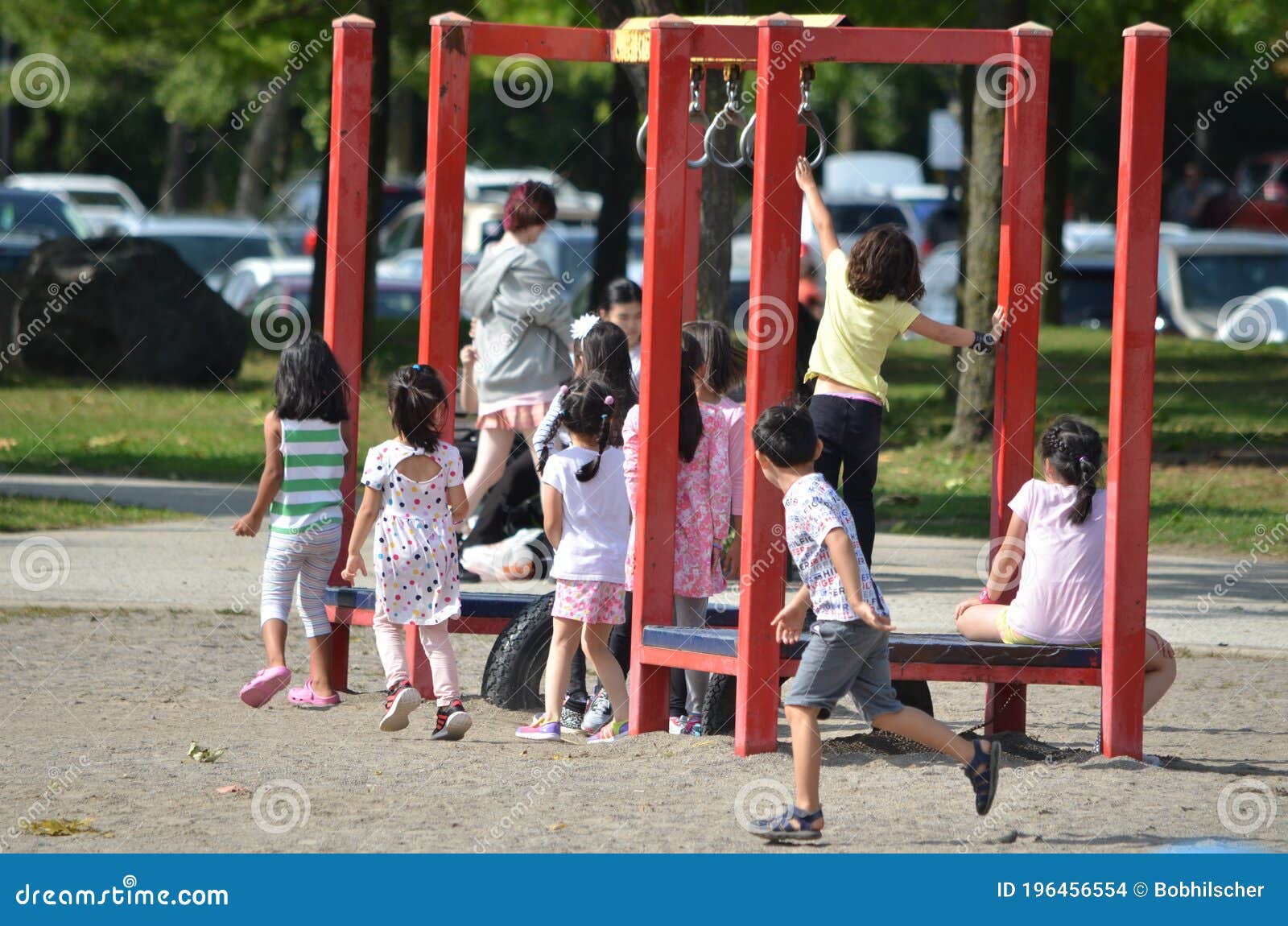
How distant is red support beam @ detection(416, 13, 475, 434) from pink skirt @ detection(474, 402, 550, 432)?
1585 millimetres

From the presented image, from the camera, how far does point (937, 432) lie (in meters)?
16.2

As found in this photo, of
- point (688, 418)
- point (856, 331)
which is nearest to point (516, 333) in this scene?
point (688, 418)

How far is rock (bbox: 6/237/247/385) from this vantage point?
1886cm

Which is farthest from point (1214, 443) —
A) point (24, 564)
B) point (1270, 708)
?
point (24, 564)

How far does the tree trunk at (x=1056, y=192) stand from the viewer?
21.7 m

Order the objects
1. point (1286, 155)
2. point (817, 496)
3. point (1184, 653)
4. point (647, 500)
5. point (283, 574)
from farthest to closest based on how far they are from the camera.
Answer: point (1286, 155) < point (1184, 653) < point (283, 574) < point (647, 500) < point (817, 496)

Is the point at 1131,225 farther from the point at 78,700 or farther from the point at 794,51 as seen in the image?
the point at 78,700

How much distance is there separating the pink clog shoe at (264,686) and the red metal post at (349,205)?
0.51 meters

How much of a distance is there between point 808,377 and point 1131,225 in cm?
123

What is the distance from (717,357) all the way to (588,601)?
3.31ft

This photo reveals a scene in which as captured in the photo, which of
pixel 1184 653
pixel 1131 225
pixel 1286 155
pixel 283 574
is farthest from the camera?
pixel 1286 155

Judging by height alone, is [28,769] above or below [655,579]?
below

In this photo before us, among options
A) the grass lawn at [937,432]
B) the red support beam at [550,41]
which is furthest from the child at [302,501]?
the grass lawn at [937,432]

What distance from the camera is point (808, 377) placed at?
6777 mm
